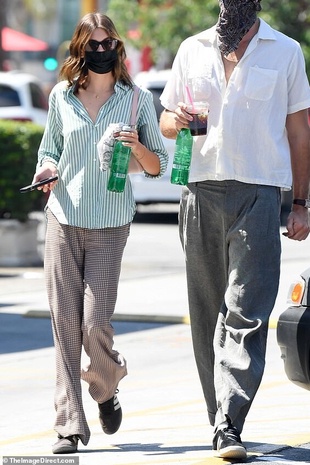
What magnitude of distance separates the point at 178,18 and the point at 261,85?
60.2 ft

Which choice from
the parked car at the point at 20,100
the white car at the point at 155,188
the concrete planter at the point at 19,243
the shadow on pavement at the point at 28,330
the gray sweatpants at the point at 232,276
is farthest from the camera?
the parked car at the point at 20,100

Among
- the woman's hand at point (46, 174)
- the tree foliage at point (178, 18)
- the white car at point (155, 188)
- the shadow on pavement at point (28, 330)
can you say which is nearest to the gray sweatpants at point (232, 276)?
the woman's hand at point (46, 174)

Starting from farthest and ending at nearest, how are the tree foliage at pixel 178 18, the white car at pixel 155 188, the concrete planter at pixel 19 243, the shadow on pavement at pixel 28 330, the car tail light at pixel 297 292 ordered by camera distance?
the tree foliage at pixel 178 18, the white car at pixel 155 188, the concrete planter at pixel 19 243, the shadow on pavement at pixel 28 330, the car tail light at pixel 297 292

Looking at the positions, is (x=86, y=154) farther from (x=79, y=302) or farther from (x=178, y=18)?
(x=178, y=18)

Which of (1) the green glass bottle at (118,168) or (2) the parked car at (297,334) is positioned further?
(2) the parked car at (297,334)

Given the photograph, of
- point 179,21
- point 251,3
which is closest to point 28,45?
point 179,21

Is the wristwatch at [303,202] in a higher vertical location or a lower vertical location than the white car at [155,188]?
higher

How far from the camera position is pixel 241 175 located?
5.76 meters

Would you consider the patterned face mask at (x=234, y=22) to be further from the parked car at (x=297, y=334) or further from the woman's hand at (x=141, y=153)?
the parked car at (x=297, y=334)

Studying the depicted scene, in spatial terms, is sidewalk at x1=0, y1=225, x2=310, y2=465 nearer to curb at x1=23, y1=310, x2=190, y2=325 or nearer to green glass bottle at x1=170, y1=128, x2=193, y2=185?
curb at x1=23, y1=310, x2=190, y2=325

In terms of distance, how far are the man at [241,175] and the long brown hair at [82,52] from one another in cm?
27

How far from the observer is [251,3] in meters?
5.80

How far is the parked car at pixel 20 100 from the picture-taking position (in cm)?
2175

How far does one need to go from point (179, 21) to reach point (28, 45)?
1749 cm
